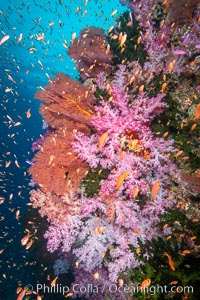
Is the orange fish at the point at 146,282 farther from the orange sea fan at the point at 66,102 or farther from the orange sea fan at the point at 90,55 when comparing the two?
the orange sea fan at the point at 90,55

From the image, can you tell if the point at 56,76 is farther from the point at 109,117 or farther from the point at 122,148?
the point at 122,148

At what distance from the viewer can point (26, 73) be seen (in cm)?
1014

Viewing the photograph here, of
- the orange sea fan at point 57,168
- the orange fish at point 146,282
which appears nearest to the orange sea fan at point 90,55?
the orange sea fan at point 57,168

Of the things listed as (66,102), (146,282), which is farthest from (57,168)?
(146,282)

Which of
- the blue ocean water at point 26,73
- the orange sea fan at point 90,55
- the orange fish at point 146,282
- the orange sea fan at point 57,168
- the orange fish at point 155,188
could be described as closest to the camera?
the orange fish at point 146,282

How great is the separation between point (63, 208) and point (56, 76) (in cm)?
364

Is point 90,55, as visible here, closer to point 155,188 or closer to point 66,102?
point 66,102

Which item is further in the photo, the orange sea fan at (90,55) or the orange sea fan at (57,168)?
the orange sea fan at (90,55)

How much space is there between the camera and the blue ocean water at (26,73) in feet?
36.3

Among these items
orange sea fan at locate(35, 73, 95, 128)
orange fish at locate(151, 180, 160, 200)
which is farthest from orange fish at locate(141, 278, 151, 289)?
orange sea fan at locate(35, 73, 95, 128)

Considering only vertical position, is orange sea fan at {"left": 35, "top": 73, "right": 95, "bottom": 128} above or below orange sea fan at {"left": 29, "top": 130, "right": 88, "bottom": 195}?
above

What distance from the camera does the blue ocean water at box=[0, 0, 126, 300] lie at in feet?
36.3

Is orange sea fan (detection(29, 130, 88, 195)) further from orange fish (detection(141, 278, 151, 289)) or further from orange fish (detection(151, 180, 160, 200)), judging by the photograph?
orange fish (detection(141, 278, 151, 289))

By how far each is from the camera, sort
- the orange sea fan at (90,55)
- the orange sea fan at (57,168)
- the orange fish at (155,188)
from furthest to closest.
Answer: the orange sea fan at (90,55)
the orange sea fan at (57,168)
the orange fish at (155,188)
